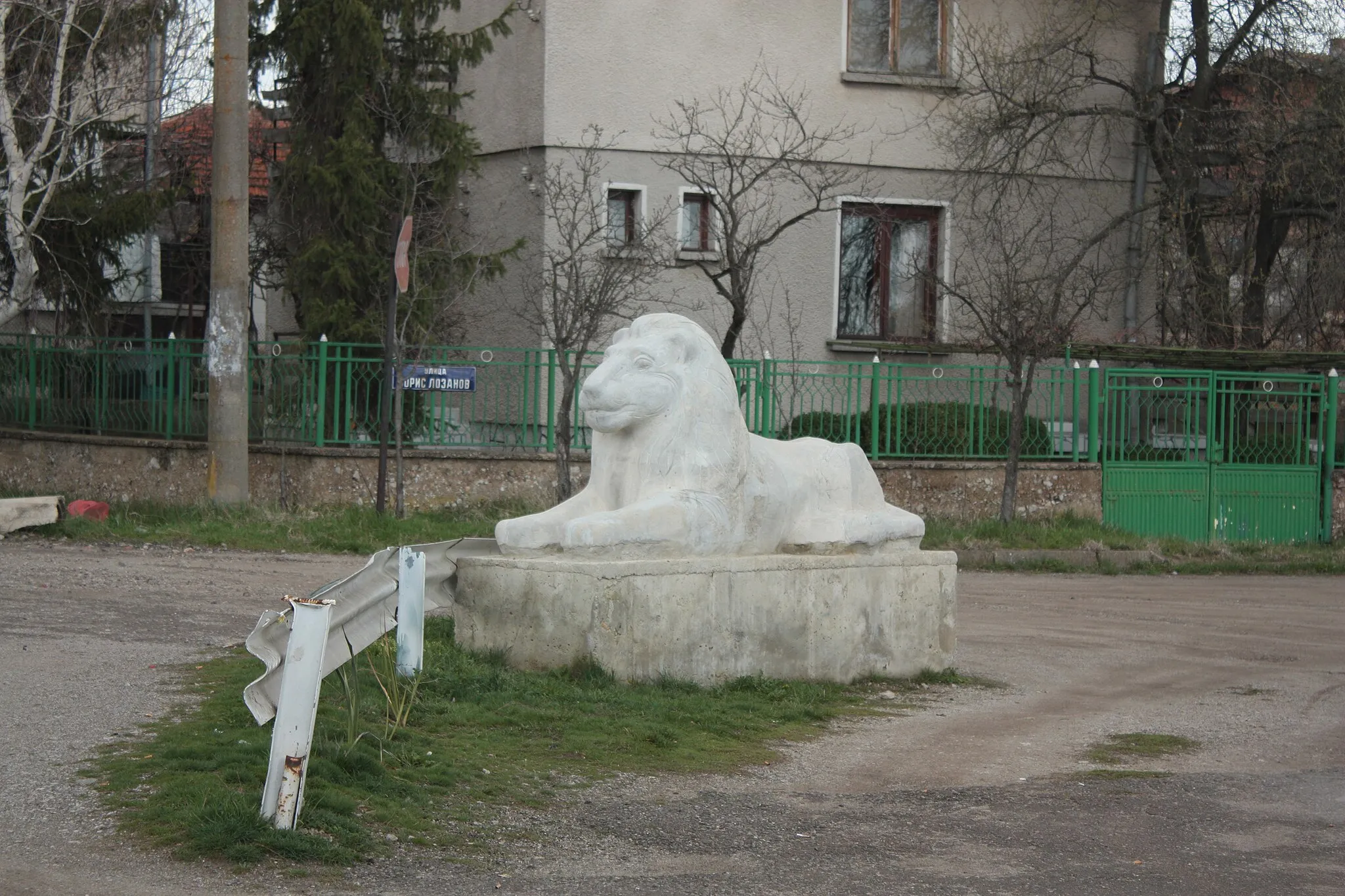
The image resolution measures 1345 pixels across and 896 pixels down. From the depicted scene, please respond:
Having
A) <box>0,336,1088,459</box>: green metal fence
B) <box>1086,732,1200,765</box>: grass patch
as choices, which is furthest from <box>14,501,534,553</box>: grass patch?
<box>1086,732,1200,765</box>: grass patch

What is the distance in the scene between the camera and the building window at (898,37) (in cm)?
2438

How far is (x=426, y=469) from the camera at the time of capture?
18969 mm

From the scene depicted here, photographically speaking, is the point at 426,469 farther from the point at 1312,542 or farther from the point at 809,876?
the point at 809,876

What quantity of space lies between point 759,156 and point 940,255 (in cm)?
334

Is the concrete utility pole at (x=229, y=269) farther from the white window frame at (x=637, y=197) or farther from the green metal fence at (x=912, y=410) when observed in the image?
the green metal fence at (x=912, y=410)

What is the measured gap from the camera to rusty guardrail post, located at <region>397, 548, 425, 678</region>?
8.00 meters

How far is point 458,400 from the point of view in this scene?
19.3 meters

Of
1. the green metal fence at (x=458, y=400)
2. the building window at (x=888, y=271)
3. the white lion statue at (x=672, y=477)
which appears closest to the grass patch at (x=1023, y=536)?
the green metal fence at (x=458, y=400)

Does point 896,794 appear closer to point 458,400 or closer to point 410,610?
point 410,610

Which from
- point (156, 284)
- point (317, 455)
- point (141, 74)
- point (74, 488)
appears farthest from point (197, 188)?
point (317, 455)

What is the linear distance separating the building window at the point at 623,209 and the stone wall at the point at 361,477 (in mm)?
4837

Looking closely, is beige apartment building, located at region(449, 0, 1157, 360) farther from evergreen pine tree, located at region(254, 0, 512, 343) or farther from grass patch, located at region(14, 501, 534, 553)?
grass patch, located at region(14, 501, 534, 553)

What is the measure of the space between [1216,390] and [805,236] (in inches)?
245

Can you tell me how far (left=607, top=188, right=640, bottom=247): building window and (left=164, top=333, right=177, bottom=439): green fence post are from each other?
20.6 feet
